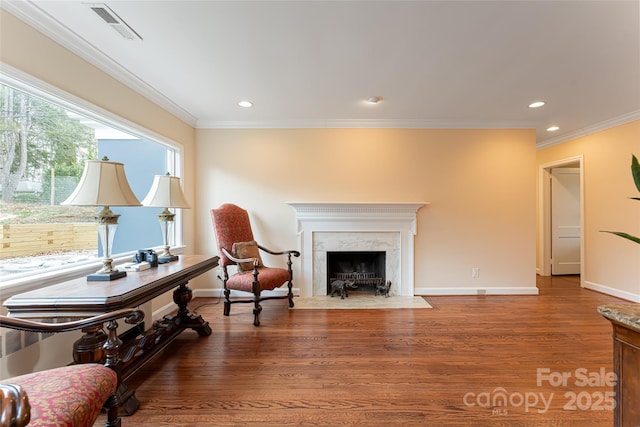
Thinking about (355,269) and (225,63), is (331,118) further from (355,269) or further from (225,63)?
(355,269)

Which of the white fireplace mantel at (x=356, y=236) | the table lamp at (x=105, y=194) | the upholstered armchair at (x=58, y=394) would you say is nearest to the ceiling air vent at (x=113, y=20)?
the table lamp at (x=105, y=194)

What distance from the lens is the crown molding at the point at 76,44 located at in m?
1.52

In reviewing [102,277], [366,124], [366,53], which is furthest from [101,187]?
[366,124]

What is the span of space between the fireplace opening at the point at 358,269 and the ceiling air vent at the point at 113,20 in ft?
9.83

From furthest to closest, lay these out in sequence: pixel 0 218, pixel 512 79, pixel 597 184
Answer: pixel 597 184 → pixel 512 79 → pixel 0 218

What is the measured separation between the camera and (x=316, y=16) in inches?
64.1

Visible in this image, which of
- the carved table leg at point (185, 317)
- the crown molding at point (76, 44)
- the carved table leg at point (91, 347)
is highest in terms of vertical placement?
the crown molding at point (76, 44)

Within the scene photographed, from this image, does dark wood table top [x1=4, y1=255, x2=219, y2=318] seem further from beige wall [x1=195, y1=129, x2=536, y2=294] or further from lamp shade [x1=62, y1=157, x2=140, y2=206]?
beige wall [x1=195, y1=129, x2=536, y2=294]

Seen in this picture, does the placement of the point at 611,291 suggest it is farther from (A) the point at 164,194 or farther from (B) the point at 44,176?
(B) the point at 44,176

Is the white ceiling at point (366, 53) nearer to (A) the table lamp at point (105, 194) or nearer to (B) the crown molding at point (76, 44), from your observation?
(B) the crown molding at point (76, 44)

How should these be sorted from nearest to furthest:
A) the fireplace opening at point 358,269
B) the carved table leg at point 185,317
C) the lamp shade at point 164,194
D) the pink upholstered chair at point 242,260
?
the lamp shade at point 164,194 < the carved table leg at point 185,317 < the pink upholstered chair at point 242,260 < the fireplace opening at point 358,269

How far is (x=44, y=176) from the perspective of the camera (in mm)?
1789

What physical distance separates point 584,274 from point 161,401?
5631 millimetres

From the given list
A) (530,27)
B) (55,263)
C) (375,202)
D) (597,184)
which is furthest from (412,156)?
(55,263)
